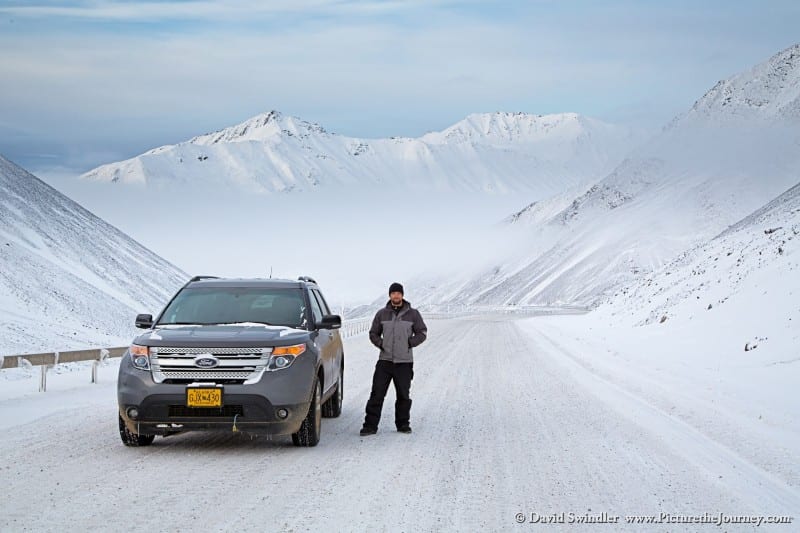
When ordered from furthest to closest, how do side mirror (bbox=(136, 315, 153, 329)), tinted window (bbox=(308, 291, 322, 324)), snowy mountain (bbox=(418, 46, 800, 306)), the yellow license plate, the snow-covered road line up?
snowy mountain (bbox=(418, 46, 800, 306)) < tinted window (bbox=(308, 291, 322, 324)) < side mirror (bbox=(136, 315, 153, 329)) < the yellow license plate < the snow-covered road

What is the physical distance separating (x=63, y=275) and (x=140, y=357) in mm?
38773

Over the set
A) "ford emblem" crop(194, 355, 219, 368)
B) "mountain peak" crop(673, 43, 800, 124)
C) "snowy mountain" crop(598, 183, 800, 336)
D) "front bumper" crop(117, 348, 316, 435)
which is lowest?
"front bumper" crop(117, 348, 316, 435)

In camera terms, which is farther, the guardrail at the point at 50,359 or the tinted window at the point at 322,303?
the guardrail at the point at 50,359

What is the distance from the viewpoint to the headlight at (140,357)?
9992 mm

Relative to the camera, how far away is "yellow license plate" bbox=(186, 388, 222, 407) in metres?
9.78

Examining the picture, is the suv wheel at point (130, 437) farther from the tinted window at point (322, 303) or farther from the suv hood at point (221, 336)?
the tinted window at point (322, 303)

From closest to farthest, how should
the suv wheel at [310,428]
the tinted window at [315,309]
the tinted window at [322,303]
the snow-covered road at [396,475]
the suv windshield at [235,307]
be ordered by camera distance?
1. the snow-covered road at [396,475]
2. the suv wheel at [310,428]
3. the suv windshield at [235,307]
4. the tinted window at [315,309]
5. the tinted window at [322,303]

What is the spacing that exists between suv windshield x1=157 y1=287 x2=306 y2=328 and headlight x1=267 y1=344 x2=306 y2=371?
102 centimetres

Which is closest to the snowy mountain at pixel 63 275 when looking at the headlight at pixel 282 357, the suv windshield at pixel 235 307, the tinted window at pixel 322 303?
the tinted window at pixel 322 303

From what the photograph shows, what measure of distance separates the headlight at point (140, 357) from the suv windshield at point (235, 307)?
101 centimetres

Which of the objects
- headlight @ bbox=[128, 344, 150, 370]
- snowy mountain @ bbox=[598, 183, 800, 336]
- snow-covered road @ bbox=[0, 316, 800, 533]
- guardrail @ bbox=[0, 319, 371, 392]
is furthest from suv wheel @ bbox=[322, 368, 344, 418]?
snowy mountain @ bbox=[598, 183, 800, 336]

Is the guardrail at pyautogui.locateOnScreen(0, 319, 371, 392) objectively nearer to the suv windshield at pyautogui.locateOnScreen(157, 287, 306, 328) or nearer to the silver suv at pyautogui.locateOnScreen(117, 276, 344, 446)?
the suv windshield at pyautogui.locateOnScreen(157, 287, 306, 328)

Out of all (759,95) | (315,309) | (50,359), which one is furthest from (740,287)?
(759,95)

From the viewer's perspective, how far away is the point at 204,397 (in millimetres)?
9789
